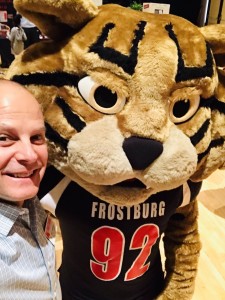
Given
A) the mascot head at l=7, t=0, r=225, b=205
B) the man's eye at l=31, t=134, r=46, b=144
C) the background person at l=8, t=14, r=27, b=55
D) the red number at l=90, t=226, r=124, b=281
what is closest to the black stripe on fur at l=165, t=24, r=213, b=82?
the mascot head at l=7, t=0, r=225, b=205

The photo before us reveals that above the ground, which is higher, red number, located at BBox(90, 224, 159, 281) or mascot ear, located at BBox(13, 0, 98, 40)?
mascot ear, located at BBox(13, 0, 98, 40)

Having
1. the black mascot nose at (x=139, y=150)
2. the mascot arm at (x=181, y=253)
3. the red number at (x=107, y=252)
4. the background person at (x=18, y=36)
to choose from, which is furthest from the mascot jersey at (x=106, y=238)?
the background person at (x=18, y=36)

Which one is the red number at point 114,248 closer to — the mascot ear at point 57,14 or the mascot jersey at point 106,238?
the mascot jersey at point 106,238

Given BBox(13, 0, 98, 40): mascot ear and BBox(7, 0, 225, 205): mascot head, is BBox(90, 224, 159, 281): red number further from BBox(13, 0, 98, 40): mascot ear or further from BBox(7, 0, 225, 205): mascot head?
BBox(13, 0, 98, 40): mascot ear

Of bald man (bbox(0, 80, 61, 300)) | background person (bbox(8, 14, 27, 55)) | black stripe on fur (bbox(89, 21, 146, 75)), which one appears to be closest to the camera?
bald man (bbox(0, 80, 61, 300))

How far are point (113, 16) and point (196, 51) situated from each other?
0.19 meters

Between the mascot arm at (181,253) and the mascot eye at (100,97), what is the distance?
1.53 feet

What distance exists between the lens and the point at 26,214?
2.37 ft

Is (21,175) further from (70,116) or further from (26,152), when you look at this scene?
(70,116)

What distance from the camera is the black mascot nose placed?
716 mm

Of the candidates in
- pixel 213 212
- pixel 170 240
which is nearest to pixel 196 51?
pixel 170 240

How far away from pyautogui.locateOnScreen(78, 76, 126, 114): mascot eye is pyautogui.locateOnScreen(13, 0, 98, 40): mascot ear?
13 centimetres

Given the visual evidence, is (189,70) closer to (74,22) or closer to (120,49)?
(120,49)

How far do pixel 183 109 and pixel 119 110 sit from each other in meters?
0.14
